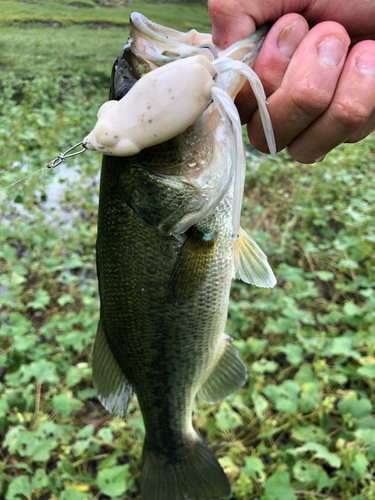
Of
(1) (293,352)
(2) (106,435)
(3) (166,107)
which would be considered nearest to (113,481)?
(2) (106,435)

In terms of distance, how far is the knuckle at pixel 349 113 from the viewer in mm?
1031

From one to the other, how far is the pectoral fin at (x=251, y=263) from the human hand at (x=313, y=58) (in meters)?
0.44

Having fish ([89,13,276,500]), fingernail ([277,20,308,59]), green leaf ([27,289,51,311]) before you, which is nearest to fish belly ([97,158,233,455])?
fish ([89,13,276,500])

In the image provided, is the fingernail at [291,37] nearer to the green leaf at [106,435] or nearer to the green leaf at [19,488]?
the green leaf at [106,435]

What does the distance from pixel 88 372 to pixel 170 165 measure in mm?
1871

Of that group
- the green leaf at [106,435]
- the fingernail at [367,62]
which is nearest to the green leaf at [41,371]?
the green leaf at [106,435]

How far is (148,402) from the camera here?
63.3 inches

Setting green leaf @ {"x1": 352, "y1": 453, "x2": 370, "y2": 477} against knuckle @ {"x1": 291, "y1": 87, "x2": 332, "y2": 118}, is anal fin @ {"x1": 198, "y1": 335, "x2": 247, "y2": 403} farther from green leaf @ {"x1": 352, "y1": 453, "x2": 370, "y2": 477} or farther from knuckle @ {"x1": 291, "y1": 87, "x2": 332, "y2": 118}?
knuckle @ {"x1": 291, "y1": 87, "x2": 332, "y2": 118}

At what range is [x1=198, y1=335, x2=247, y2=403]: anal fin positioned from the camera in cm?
166

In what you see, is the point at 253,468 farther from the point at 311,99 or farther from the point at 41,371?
the point at 311,99

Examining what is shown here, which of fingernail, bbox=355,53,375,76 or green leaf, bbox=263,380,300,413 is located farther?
green leaf, bbox=263,380,300,413

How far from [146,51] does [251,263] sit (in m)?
0.81

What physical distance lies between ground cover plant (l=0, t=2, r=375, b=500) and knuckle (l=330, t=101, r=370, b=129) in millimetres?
1118

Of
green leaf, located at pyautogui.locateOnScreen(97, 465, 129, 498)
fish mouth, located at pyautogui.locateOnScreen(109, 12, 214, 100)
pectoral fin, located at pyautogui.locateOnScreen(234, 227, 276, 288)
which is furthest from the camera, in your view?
green leaf, located at pyautogui.locateOnScreen(97, 465, 129, 498)
